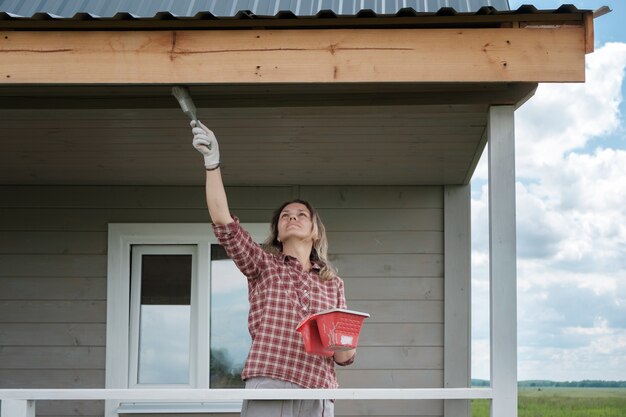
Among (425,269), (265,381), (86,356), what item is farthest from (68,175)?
(265,381)

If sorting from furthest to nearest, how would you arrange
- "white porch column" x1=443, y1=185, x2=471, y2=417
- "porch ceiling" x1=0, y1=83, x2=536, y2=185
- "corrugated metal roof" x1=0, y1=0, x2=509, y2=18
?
"white porch column" x1=443, y1=185, x2=471, y2=417
"corrugated metal roof" x1=0, y1=0, x2=509, y2=18
"porch ceiling" x1=0, y1=83, x2=536, y2=185

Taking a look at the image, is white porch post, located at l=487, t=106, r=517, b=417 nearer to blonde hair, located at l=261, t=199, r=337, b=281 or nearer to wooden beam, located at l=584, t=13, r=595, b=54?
wooden beam, located at l=584, t=13, r=595, b=54

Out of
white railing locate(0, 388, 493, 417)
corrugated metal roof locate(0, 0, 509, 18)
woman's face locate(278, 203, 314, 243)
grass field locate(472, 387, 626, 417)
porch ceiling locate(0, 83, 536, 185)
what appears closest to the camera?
white railing locate(0, 388, 493, 417)

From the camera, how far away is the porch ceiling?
397 cm

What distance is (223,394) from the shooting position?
11.7 ft

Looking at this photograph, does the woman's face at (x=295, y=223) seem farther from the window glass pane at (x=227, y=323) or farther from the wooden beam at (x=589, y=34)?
the window glass pane at (x=227, y=323)

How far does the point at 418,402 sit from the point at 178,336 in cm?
150

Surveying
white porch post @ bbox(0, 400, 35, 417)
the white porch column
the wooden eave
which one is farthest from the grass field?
white porch post @ bbox(0, 400, 35, 417)

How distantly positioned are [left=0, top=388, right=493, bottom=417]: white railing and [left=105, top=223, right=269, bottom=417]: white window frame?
2.11 m

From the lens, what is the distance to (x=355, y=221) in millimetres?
5945

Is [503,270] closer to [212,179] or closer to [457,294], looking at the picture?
[212,179]

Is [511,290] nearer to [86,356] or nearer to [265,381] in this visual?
[265,381]

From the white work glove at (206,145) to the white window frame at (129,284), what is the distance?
233 centimetres

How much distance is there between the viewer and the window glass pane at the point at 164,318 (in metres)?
5.90
